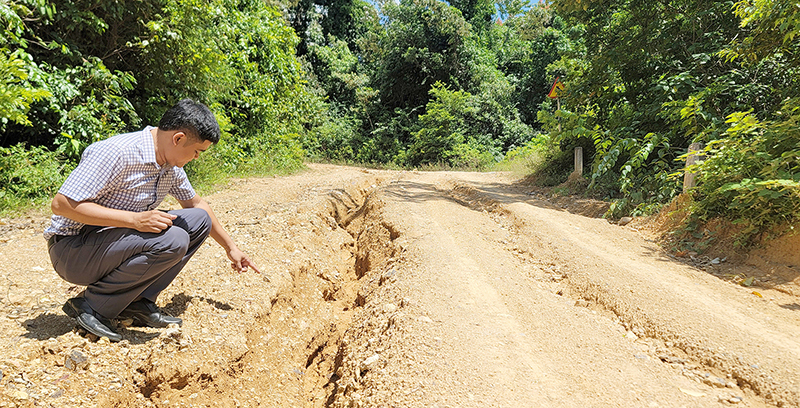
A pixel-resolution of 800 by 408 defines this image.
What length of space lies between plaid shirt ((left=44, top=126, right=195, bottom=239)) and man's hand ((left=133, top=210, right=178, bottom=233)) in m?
0.17

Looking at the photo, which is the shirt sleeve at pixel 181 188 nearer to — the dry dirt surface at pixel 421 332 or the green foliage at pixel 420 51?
the dry dirt surface at pixel 421 332

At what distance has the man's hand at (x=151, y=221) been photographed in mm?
2215

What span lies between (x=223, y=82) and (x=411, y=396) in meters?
8.11

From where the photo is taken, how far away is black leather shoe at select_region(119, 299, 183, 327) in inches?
103

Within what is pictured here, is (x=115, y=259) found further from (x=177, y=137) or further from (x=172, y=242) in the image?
(x=177, y=137)

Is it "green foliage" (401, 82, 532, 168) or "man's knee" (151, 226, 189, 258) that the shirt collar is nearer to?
"man's knee" (151, 226, 189, 258)

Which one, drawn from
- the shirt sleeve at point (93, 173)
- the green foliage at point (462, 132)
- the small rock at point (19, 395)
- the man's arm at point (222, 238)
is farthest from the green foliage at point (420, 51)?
the small rock at point (19, 395)

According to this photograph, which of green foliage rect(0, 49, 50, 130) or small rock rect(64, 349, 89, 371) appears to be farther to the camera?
green foliage rect(0, 49, 50, 130)

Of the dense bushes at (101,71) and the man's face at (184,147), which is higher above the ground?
the dense bushes at (101,71)

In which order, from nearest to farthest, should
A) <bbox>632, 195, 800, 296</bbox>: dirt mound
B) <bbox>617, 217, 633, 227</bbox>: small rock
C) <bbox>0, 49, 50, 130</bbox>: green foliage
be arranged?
<bbox>632, 195, 800, 296</bbox>: dirt mound < <bbox>0, 49, 50, 130</bbox>: green foliage < <bbox>617, 217, 633, 227</bbox>: small rock

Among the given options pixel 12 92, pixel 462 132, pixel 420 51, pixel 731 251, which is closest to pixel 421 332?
pixel 731 251

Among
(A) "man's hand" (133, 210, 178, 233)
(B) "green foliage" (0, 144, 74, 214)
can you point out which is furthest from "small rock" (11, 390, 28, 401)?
(B) "green foliage" (0, 144, 74, 214)

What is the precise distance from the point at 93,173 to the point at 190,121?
18.4 inches

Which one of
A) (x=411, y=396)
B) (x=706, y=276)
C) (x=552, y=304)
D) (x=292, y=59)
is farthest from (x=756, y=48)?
(x=292, y=59)
